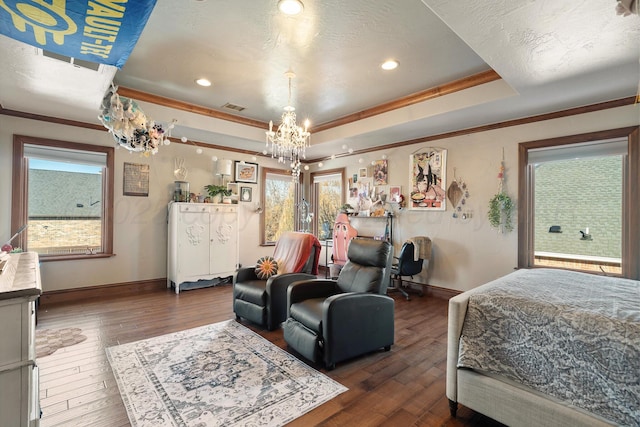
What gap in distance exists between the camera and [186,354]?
2.66 m

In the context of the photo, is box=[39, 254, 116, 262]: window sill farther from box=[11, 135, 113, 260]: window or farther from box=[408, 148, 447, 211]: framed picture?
box=[408, 148, 447, 211]: framed picture

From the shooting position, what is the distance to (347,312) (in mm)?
2432

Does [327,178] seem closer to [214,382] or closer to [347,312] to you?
[347,312]

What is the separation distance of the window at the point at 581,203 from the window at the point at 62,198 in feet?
19.3

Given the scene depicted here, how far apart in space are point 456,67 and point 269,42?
6.29 feet

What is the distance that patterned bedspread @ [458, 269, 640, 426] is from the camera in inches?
53.0

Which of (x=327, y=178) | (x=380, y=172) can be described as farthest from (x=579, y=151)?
(x=327, y=178)

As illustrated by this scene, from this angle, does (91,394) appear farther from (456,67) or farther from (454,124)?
(454,124)

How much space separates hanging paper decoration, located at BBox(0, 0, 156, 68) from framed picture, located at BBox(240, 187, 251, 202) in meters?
3.85

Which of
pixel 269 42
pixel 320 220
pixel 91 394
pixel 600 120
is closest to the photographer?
pixel 91 394

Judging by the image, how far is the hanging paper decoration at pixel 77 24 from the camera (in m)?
1.59

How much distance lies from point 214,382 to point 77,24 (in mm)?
2497

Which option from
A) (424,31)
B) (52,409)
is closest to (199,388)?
(52,409)

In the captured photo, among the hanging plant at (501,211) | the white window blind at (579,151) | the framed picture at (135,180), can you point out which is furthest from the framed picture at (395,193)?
the framed picture at (135,180)
